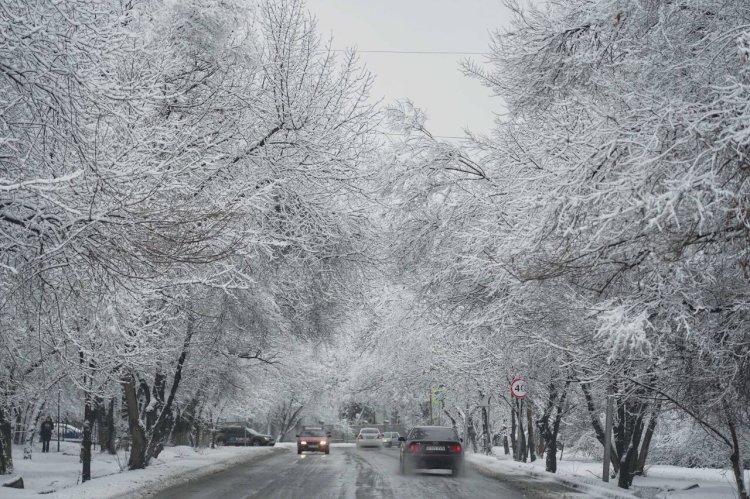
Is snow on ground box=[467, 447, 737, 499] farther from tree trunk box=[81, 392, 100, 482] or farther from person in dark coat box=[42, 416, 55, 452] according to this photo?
person in dark coat box=[42, 416, 55, 452]

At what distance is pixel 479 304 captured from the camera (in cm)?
1348

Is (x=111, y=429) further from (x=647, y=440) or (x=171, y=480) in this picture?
(x=647, y=440)

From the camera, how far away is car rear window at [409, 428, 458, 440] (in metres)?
21.8

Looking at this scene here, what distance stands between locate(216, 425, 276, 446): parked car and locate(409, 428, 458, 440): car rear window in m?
32.1

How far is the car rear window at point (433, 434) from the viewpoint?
2175 cm

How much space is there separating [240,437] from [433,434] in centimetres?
3402

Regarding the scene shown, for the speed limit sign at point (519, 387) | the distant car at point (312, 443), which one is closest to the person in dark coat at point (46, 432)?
the distant car at point (312, 443)

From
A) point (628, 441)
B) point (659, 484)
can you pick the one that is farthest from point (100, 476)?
point (659, 484)

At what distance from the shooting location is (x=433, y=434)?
71.7 feet

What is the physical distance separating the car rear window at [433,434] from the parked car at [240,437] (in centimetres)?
3208

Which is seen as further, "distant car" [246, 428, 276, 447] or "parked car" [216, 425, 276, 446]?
"parked car" [216, 425, 276, 446]

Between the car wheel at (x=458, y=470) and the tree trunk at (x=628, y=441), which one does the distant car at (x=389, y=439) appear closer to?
the car wheel at (x=458, y=470)

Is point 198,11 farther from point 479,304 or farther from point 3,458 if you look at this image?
point 3,458

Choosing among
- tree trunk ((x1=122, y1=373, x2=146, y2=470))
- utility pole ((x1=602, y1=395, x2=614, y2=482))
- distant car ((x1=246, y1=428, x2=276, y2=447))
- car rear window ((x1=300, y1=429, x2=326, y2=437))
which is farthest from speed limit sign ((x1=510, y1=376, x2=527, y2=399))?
distant car ((x1=246, y1=428, x2=276, y2=447))
